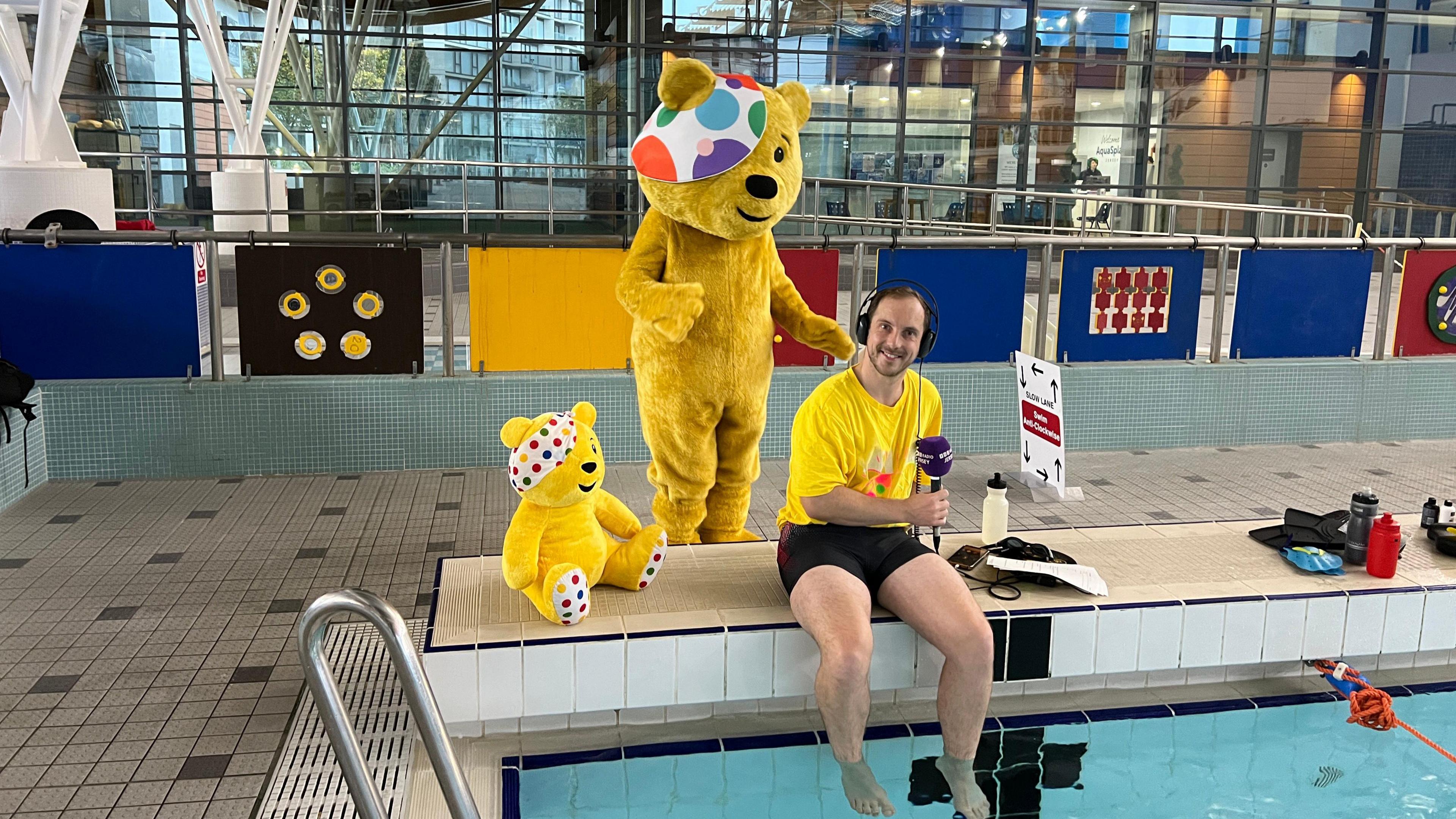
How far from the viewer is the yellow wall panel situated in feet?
20.8

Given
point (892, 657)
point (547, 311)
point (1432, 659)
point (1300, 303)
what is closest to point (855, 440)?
point (892, 657)

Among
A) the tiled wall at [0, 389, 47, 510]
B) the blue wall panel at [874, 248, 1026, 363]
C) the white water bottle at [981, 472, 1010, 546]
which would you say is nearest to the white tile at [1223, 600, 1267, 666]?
the white water bottle at [981, 472, 1010, 546]

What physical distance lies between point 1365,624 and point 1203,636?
0.60 metres

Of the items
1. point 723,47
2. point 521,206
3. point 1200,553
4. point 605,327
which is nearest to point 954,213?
point 723,47

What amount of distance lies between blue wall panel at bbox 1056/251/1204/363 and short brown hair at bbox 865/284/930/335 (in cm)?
367

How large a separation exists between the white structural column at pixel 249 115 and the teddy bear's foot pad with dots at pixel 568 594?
11871 millimetres

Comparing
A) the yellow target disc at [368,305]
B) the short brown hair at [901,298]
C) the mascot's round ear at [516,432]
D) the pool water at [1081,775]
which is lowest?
the pool water at [1081,775]

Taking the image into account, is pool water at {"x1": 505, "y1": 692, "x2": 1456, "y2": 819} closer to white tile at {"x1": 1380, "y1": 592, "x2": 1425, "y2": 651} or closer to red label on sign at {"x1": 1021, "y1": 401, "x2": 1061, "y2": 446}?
white tile at {"x1": 1380, "y1": 592, "x2": 1425, "y2": 651}

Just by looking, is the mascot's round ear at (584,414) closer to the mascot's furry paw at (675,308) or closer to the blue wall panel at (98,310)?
the mascot's furry paw at (675,308)

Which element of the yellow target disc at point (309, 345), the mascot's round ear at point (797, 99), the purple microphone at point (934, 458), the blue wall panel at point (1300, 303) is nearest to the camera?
the purple microphone at point (934, 458)

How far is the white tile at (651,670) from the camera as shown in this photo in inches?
133

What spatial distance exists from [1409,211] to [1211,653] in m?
18.7

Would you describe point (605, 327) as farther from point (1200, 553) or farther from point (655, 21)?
point (655, 21)

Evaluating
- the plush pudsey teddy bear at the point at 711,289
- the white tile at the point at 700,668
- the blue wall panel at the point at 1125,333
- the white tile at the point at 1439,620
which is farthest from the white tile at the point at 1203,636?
the blue wall panel at the point at 1125,333
